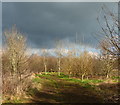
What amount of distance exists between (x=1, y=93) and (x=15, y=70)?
9.20 ft

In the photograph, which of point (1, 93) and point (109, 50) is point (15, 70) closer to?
point (1, 93)

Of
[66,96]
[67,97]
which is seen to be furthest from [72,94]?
[67,97]

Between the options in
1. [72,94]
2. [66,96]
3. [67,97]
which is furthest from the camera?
[72,94]

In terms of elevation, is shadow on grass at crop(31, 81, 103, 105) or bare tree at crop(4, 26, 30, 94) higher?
bare tree at crop(4, 26, 30, 94)

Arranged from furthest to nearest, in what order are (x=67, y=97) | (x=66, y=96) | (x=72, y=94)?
(x=72, y=94) < (x=66, y=96) < (x=67, y=97)

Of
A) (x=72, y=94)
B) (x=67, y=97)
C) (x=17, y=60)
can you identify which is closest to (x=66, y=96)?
(x=67, y=97)

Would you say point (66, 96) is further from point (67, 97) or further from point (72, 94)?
point (72, 94)

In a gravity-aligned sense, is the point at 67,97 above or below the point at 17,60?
below

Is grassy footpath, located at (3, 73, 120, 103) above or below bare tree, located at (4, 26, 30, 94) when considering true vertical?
below

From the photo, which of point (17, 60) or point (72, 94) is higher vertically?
point (17, 60)

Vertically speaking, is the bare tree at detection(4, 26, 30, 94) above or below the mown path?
above

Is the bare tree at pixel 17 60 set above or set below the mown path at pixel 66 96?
above

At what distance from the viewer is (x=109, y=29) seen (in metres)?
3.38

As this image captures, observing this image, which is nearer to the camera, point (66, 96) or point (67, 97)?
point (67, 97)
